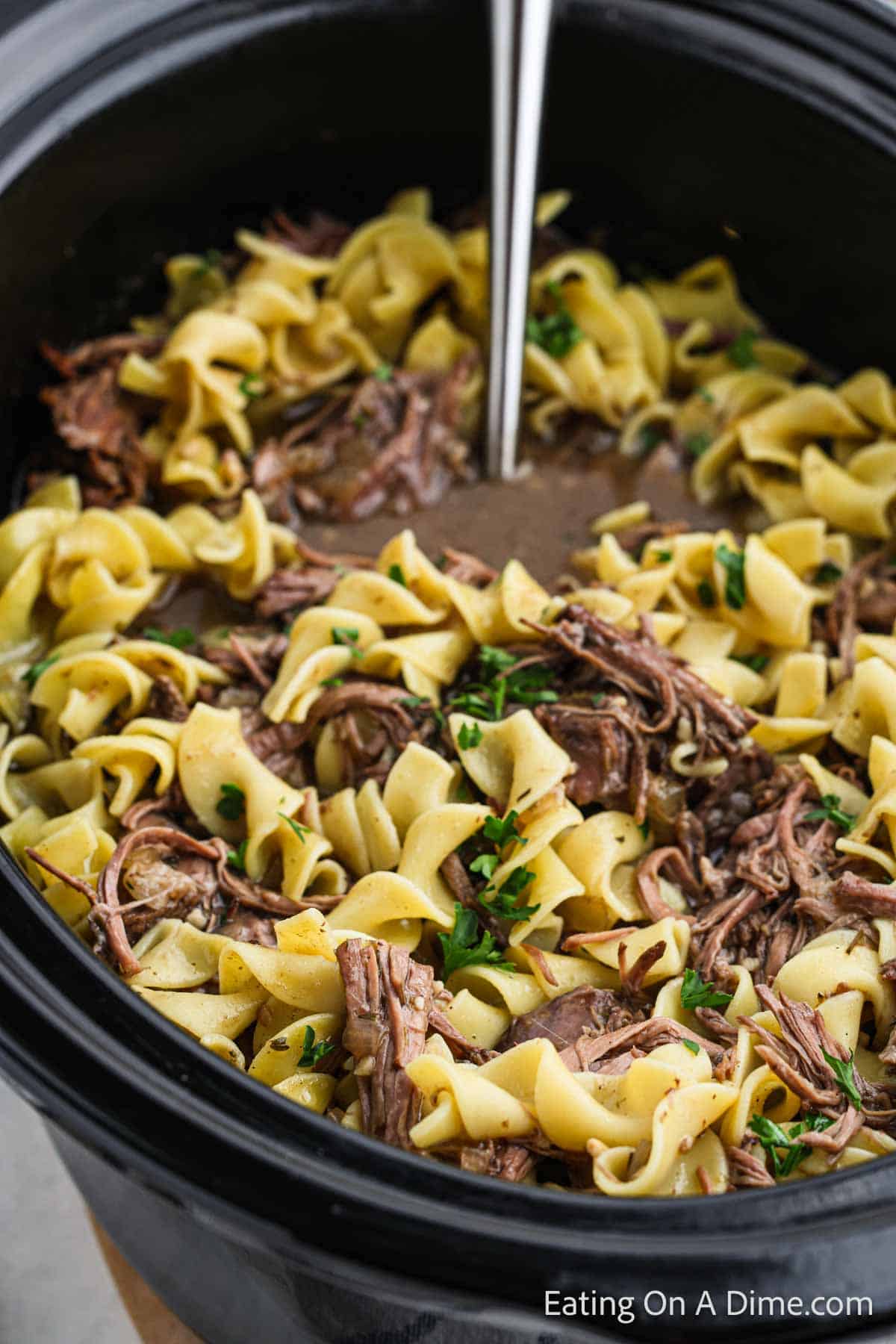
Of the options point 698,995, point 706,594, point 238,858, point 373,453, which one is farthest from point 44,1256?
point 706,594

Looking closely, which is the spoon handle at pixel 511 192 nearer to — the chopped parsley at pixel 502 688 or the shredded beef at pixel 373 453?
the shredded beef at pixel 373 453

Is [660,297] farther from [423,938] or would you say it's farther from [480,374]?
[423,938]

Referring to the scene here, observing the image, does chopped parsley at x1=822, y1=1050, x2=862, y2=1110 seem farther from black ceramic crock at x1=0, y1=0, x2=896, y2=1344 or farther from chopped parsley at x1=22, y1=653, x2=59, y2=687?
chopped parsley at x1=22, y1=653, x2=59, y2=687

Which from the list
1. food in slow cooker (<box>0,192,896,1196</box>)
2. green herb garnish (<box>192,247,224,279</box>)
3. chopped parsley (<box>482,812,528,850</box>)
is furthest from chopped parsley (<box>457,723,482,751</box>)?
green herb garnish (<box>192,247,224,279</box>)

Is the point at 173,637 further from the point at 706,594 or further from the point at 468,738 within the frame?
the point at 706,594

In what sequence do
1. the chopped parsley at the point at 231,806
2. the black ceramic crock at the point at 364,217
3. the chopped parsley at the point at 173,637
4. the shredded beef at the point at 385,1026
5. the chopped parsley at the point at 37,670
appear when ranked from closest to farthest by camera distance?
the black ceramic crock at the point at 364,217, the shredded beef at the point at 385,1026, the chopped parsley at the point at 231,806, the chopped parsley at the point at 37,670, the chopped parsley at the point at 173,637

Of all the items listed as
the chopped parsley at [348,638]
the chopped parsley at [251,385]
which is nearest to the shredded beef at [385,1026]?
the chopped parsley at [348,638]

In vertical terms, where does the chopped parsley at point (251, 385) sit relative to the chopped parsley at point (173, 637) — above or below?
above

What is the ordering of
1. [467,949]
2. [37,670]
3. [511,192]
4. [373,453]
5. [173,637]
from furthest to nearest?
1. [373,453]
2. [173,637]
3. [37,670]
4. [511,192]
5. [467,949]
